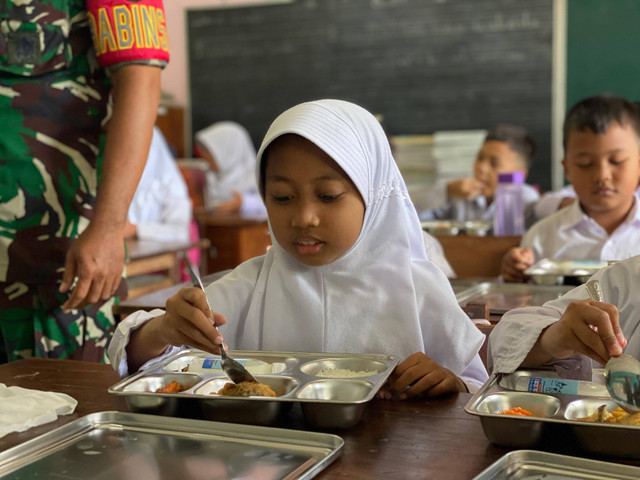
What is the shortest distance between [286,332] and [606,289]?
58cm

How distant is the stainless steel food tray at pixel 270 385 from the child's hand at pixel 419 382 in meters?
0.03

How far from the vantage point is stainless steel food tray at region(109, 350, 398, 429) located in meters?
0.93

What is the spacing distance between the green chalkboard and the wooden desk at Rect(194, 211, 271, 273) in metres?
2.65

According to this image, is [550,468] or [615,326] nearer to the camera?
[550,468]

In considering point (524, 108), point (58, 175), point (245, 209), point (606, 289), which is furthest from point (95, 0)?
point (524, 108)

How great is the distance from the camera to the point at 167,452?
857mm

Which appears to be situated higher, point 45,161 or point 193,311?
point 45,161

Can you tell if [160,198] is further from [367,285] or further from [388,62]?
[367,285]

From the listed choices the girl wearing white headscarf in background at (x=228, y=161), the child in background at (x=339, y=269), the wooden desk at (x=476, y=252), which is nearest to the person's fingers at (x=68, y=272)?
the child in background at (x=339, y=269)

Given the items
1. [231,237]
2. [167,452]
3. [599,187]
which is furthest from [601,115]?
[231,237]

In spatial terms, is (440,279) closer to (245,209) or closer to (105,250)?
(105,250)

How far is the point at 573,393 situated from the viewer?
0.99 m

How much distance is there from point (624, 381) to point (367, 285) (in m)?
0.53

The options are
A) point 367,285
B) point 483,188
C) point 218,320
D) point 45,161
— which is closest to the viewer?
point 218,320
